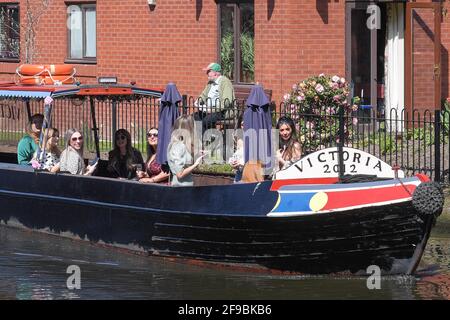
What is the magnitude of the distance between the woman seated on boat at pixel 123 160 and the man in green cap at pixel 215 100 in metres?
4.44

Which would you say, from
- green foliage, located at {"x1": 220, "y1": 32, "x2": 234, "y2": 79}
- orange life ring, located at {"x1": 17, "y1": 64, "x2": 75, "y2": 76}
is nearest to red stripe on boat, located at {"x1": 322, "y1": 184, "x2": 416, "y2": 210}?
orange life ring, located at {"x1": 17, "y1": 64, "x2": 75, "y2": 76}

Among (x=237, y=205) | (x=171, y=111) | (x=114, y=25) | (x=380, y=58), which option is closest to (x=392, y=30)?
(x=380, y=58)

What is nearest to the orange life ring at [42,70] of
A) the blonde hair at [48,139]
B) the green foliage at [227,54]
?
the blonde hair at [48,139]

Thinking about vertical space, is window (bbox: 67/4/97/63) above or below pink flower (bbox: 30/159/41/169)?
above

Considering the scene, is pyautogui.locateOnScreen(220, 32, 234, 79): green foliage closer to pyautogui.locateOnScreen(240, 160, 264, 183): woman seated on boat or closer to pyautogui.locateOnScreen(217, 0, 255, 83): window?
pyautogui.locateOnScreen(217, 0, 255, 83): window

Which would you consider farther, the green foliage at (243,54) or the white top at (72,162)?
the green foliage at (243,54)

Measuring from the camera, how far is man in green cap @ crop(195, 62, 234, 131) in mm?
20375

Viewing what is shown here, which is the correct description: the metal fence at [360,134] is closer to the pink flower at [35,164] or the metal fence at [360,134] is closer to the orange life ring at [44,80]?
the orange life ring at [44,80]

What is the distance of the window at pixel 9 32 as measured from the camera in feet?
90.0

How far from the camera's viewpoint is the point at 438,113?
1769cm

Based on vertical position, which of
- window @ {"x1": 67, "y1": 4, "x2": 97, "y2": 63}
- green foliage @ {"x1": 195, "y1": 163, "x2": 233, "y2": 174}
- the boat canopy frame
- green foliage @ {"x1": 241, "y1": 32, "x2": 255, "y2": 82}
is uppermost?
window @ {"x1": 67, "y1": 4, "x2": 97, "y2": 63}

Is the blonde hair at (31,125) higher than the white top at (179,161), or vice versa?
the blonde hair at (31,125)

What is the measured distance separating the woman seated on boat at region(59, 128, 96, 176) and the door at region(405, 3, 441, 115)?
8210 mm

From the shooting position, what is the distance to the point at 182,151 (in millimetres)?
14070
